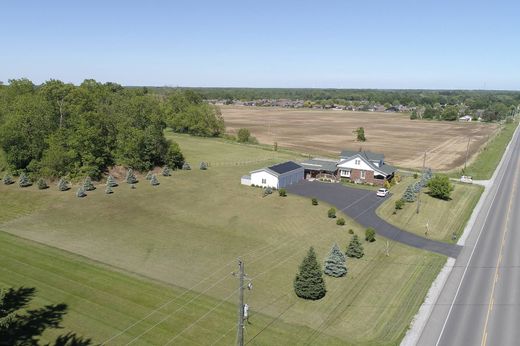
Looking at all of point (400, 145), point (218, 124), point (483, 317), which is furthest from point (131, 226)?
point (400, 145)

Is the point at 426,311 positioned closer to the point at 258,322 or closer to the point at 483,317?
the point at 483,317

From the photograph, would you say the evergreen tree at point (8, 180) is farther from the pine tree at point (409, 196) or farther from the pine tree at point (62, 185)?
the pine tree at point (409, 196)

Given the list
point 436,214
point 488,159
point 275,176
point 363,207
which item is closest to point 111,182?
point 275,176

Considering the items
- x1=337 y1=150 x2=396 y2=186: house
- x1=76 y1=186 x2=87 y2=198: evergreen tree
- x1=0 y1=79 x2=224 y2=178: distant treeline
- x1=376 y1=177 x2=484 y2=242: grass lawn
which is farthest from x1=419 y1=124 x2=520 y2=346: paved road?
x1=0 y1=79 x2=224 y2=178: distant treeline

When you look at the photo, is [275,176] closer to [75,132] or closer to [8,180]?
[75,132]

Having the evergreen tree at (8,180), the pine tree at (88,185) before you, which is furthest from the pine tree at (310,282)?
the evergreen tree at (8,180)

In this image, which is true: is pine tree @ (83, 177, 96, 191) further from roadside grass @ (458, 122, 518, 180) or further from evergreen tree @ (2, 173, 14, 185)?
roadside grass @ (458, 122, 518, 180)
